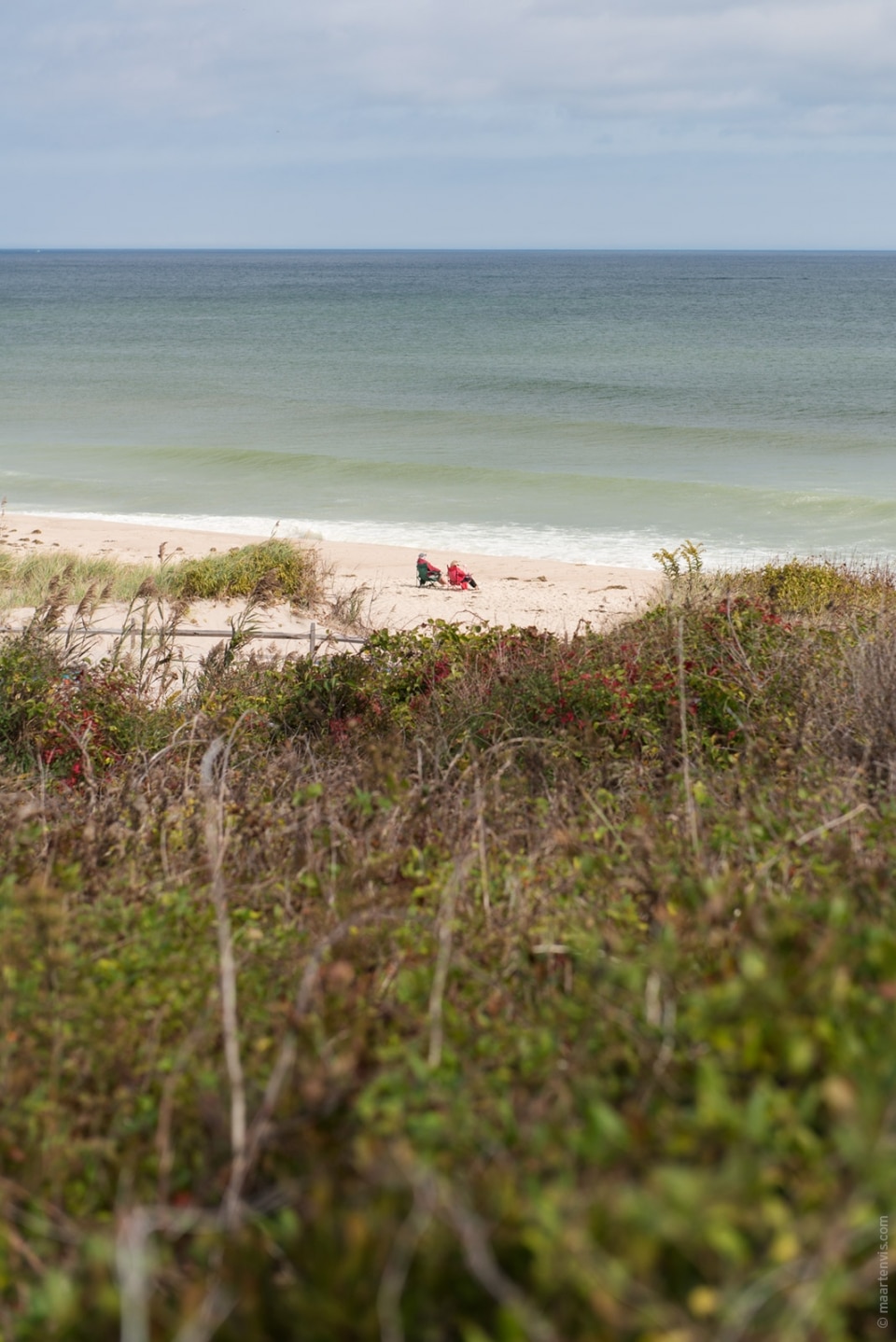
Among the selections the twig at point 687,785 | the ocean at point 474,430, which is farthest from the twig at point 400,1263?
the ocean at point 474,430

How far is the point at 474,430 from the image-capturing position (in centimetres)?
3475

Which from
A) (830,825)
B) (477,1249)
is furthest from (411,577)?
(477,1249)

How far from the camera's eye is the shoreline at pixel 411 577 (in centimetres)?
1431

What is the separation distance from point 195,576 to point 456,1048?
13049mm

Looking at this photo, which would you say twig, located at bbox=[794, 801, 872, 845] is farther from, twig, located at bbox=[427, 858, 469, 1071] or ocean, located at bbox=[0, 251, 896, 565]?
ocean, located at bbox=[0, 251, 896, 565]

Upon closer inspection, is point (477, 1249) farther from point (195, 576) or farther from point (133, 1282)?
point (195, 576)

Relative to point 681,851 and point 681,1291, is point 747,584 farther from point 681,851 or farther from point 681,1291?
point 681,1291

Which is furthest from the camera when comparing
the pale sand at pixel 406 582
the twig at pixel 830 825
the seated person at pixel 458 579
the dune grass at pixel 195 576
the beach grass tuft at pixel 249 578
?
the seated person at pixel 458 579

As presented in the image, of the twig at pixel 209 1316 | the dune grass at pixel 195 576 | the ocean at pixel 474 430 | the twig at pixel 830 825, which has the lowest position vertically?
the twig at pixel 209 1316

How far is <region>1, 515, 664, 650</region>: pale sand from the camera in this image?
46.4ft

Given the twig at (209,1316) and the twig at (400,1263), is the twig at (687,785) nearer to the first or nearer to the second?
the twig at (400,1263)

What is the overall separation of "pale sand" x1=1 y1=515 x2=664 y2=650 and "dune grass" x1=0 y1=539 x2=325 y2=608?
0.43 m

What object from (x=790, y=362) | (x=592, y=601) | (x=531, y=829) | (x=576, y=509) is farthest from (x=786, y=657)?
(x=790, y=362)

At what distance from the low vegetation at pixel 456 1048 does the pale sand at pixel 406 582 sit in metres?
6.63
